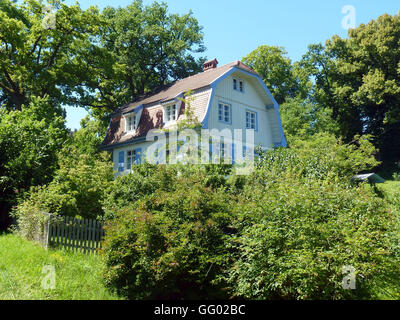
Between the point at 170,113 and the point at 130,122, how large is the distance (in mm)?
4542

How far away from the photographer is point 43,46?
83.4 feet

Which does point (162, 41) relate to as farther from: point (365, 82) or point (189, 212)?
point (189, 212)

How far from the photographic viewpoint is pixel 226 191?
10766 mm

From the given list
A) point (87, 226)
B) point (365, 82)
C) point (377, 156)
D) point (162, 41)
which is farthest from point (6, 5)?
point (377, 156)

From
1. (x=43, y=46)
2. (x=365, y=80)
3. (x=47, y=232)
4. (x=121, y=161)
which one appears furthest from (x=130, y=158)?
(x=365, y=80)

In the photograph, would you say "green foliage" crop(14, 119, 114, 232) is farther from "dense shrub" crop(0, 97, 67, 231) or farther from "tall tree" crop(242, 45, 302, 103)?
"tall tree" crop(242, 45, 302, 103)

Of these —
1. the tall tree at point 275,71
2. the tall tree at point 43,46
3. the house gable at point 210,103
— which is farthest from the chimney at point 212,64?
the tall tree at point 275,71

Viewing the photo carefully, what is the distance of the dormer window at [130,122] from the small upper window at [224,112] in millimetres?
6477

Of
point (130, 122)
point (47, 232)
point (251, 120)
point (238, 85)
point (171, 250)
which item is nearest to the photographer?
point (171, 250)

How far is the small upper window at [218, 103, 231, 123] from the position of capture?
21953 mm

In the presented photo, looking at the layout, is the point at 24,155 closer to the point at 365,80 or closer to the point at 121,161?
the point at 121,161

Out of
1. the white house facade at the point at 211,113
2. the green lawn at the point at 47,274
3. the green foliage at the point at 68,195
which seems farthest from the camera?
the white house facade at the point at 211,113

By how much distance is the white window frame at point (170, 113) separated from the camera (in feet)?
71.7

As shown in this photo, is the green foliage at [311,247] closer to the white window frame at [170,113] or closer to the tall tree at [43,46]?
the white window frame at [170,113]
